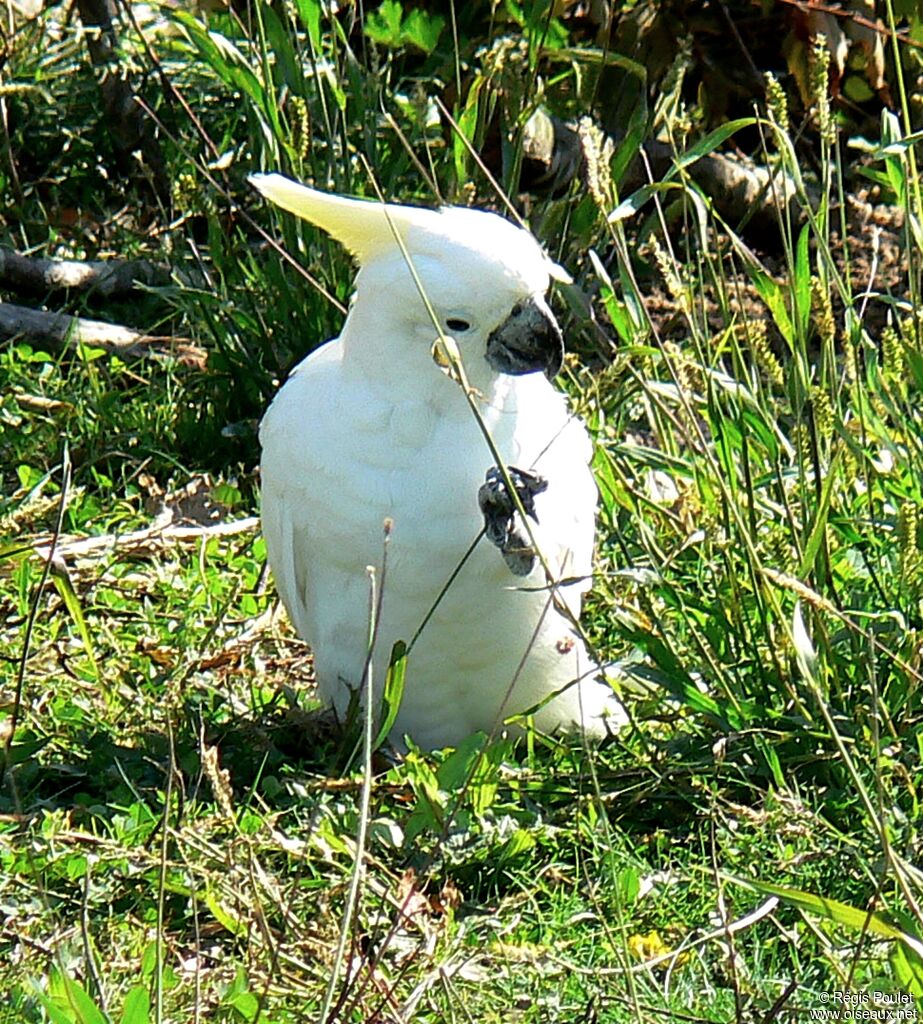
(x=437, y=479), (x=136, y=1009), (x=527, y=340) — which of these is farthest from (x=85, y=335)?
(x=136, y=1009)

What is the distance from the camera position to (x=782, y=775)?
93.7 inches

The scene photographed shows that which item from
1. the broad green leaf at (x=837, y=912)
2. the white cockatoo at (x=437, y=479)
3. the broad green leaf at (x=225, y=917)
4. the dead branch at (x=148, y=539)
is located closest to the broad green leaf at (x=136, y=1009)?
the broad green leaf at (x=225, y=917)

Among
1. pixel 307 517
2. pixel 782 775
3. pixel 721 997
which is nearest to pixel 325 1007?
pixel 721 997

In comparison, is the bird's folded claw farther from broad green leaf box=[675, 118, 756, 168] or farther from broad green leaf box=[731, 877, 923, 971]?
broad green leaf box=[731, 877, 923, 971]

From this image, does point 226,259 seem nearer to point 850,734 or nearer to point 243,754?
point 243,754

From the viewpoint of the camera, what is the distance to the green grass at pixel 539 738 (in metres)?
2.02

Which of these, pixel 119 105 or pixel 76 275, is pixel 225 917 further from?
pixel 119 105

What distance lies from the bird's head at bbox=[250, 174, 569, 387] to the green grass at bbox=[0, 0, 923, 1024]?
0.12 metres

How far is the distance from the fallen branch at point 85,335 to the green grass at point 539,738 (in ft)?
1.52

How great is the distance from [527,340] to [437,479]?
10.3 inches

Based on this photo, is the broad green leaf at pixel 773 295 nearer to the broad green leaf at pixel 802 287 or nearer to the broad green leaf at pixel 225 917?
the broad green leaf at pixel 802 287

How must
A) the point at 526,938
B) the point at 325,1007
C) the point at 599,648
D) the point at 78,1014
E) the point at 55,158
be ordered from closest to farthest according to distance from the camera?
the point at 325,1007 → the point at 78,1014 → the point at 526,938 → the point at 599,648 → the point at 55,158

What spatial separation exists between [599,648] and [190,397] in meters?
1.34

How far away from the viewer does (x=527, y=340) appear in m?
2.46
